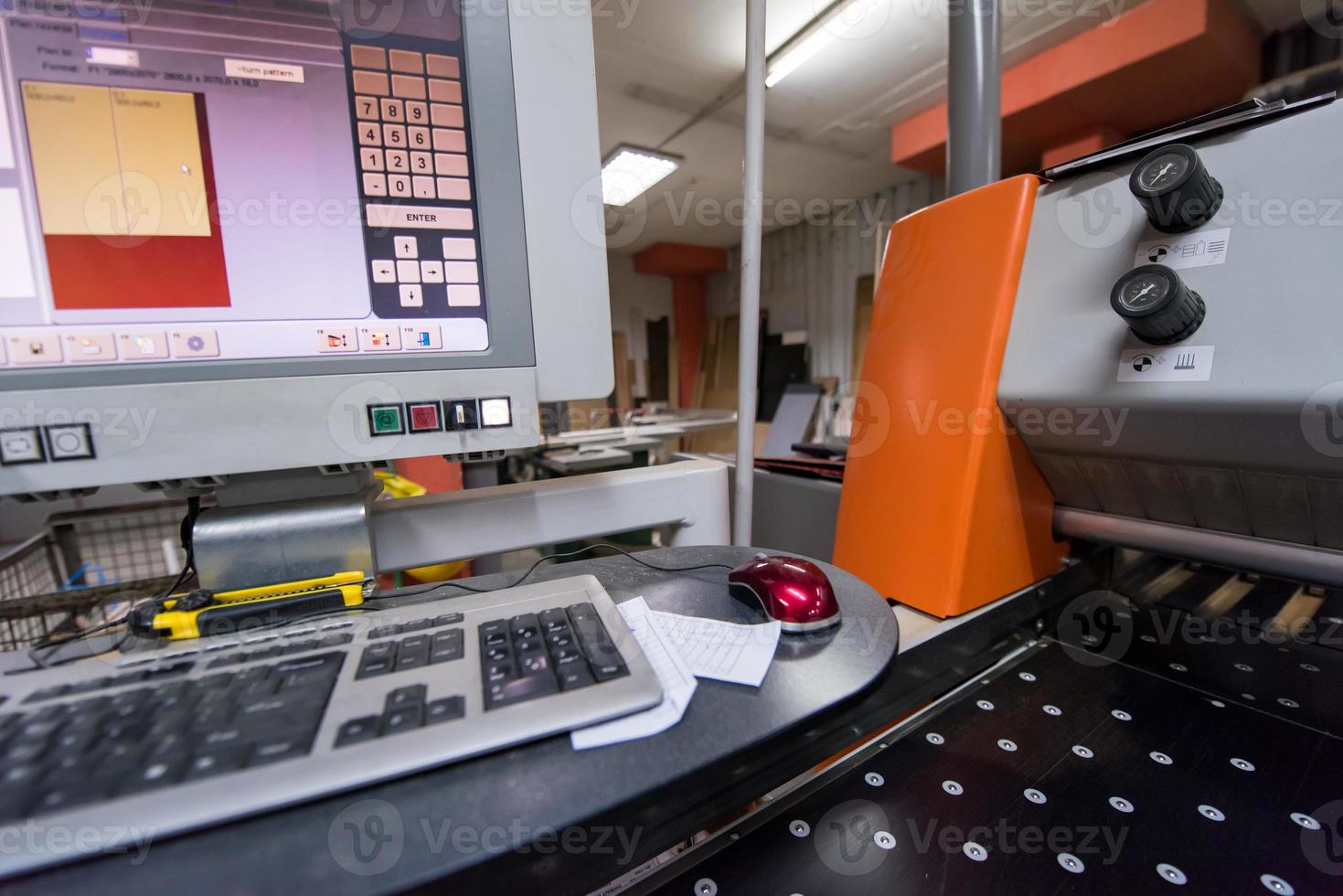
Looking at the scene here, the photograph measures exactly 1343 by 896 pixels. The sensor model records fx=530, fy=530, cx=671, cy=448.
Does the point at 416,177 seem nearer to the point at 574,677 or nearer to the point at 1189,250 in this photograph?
the point at 574,677

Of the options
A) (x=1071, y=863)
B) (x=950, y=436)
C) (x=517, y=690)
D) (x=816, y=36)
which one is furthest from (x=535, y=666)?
(x=816, y=36)

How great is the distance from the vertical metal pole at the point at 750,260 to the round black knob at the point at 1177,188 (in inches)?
13.2

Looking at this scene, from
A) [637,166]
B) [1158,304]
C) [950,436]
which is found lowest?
[950,436]

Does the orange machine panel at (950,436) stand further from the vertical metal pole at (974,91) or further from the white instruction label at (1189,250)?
the vertical metal pole at (974,91)

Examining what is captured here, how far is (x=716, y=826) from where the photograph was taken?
0.36m

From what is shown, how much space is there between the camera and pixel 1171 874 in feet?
1.02

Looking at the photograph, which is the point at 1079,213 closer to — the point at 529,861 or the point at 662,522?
the point at 662,522

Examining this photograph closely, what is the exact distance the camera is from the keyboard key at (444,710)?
10.1 inches

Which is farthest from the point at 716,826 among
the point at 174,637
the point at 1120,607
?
the point at 1120,607

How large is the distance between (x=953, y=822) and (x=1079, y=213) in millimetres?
513

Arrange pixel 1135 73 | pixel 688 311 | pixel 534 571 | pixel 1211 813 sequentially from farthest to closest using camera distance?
pixel 688 311 → pixel 1135 73 → pixel 534 571 → pixel 1211 813

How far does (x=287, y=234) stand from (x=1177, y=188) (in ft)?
2.12

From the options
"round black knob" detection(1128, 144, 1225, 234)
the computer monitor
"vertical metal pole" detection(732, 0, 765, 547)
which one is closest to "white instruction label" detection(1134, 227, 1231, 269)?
"round black knob" detection(1128, 144, 1225, 234)

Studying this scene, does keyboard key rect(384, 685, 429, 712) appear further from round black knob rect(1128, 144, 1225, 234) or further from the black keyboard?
round black knob rect(1128, 144, 1225, 234)
